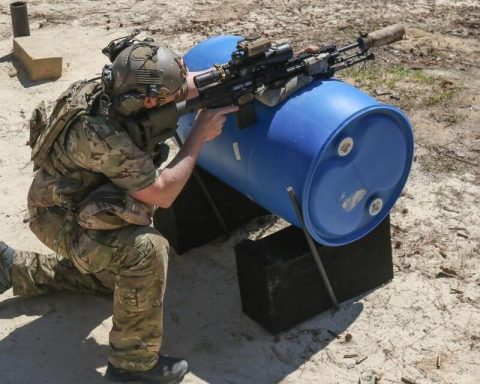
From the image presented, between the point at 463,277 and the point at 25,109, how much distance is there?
169 inches

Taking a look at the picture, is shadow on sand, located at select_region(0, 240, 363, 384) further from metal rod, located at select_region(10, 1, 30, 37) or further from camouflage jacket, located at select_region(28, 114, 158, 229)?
metal rod, located at select_region(10, 1, 30, 37)

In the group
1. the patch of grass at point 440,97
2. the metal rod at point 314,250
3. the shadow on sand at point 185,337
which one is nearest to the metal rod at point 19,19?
the patch of grass at point 440,97

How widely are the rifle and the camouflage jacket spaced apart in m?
0.20

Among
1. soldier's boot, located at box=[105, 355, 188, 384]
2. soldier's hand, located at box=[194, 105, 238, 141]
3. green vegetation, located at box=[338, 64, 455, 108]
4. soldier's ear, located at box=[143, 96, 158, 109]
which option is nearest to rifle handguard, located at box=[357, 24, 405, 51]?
soldier's hand, located at box=[194, 105, 238, 141]

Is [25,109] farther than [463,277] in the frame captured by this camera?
Yes

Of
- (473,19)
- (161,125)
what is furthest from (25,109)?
(473,19)

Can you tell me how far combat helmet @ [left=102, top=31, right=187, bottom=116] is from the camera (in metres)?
3.94

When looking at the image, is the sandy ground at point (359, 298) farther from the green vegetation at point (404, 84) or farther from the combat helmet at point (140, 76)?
the combat helmet at point (140, 76)

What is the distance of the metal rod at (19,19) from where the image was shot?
8719mm

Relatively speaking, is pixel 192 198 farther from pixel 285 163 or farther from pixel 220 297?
pixel 285 163

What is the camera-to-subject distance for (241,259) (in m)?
4.75

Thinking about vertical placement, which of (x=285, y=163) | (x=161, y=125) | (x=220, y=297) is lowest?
(x=220, y=297)

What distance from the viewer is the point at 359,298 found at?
5090mm

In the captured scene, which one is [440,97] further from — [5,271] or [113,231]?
[5,271]
